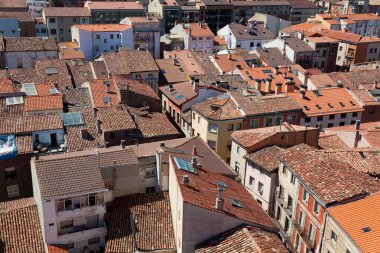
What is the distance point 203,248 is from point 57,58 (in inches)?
2745

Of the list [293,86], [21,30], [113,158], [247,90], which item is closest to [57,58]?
[21,30]

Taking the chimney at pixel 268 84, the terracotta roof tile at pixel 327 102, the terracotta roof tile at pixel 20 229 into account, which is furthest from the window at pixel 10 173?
the chimney at pixel 268 84

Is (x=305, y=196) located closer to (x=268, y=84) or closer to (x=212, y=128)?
(x=212, y=128)

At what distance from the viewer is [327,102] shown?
7681 centimetres

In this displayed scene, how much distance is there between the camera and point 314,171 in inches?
1838

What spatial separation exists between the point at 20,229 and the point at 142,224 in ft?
39.2

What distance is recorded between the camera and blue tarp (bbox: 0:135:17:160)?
52.3 m

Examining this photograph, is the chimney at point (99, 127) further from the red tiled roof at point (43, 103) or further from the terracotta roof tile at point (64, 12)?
the terracotta roof tile at point (64, 12)

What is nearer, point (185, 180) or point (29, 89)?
point (185, 180)

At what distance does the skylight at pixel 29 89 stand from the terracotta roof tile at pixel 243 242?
4203 centimetres

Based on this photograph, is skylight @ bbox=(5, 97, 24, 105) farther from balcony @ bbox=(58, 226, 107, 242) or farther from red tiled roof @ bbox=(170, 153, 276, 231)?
red tiled roof @ bbox=(170, 153, 276, 231)

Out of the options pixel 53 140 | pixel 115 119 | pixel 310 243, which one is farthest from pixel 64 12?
pixel 310 243

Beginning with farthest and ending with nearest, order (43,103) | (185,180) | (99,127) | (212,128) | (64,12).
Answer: (64,12)
(212,128)
(43,103)
(99,127)
(185,180)

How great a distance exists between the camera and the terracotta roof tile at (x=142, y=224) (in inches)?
1561
